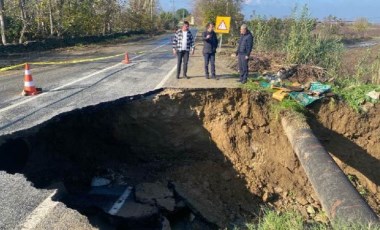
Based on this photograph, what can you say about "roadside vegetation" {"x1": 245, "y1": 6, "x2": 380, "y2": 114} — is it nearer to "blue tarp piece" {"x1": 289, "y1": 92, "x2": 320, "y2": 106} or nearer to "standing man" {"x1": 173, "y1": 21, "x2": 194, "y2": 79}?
"blue tarp piece" {"x1": 289, "y1": 92, "x2": 320, "y2": 106}

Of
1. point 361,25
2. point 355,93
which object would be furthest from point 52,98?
point 361,25

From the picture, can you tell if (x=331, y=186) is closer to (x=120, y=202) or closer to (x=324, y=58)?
(x=120, y=202)

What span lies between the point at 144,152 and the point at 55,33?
58.5 ft

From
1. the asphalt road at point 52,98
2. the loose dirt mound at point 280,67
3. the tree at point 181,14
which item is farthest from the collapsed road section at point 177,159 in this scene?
the tree at point 181,14

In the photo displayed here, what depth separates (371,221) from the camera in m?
3.47

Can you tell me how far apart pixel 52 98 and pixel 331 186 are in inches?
254

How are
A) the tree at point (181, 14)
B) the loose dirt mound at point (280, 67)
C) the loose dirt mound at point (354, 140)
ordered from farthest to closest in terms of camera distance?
the tree at point (181, 14) < the loose dirt mound at point (280, 67) < the loose dirt mound at point (354, 140)

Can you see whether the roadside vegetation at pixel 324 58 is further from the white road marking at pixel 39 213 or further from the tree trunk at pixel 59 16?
the tree trunk at pixel 59 16

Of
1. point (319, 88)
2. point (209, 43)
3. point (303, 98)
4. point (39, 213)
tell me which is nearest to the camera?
point (39, 213)

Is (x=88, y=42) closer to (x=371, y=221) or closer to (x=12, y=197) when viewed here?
(x=12, y=197)

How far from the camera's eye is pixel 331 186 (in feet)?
14.9

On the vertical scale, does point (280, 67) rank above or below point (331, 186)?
above

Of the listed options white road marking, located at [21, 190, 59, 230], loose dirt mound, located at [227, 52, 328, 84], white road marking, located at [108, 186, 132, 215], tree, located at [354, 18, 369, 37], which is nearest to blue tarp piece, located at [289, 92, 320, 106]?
loose dirt mound, located at [227, 52, 328, 84]

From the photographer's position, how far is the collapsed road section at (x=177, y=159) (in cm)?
611
